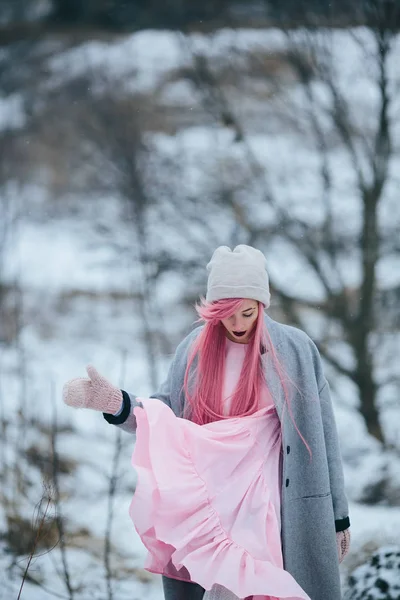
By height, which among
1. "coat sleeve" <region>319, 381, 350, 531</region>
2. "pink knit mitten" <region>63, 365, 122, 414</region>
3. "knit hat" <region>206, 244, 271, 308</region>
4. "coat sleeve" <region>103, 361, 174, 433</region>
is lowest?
"coat sleeve" <region>319, 381, 350, 531</region>

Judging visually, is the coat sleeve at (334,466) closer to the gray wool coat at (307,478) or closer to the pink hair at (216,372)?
the gray wool coat at (307,478)

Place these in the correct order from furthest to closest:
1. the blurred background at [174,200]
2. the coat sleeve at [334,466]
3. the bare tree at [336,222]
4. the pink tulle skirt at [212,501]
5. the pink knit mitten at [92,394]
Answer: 1. the bare tree at [336,222]
2. the blurred background at [174,200]
3. the coat sleeve at [334,466]
4. the pink knit mitten at [92,394]
5. the pink tulle skirt at [212,501]

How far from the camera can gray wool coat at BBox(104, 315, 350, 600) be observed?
77.5 inches

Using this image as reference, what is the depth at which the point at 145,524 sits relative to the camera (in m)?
1.93

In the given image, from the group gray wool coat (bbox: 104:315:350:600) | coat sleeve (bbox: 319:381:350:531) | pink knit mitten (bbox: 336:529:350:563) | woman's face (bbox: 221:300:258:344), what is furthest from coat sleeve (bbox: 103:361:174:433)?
pink knit mitten (bbox: 336:529:350:563)

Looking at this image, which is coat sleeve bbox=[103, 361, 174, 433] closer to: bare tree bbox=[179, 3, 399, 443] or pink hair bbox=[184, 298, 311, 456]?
pink hair bbox=[184, 298, 311, 456]

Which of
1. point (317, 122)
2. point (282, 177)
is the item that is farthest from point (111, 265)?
point (317, 122)

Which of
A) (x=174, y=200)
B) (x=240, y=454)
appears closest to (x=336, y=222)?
(x=174, y=200)

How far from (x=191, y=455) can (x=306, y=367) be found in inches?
17.3

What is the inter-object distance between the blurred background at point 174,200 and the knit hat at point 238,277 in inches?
102

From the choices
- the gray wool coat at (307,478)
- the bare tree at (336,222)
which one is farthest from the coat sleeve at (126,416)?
the bare tree at (336,222)

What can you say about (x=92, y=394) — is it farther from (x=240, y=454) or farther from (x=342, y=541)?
(x=342, y=541)

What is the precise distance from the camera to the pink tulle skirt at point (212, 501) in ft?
5.91

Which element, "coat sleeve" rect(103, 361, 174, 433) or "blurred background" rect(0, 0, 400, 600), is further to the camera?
"blurred background" rect(0, 0, 400, 600)
